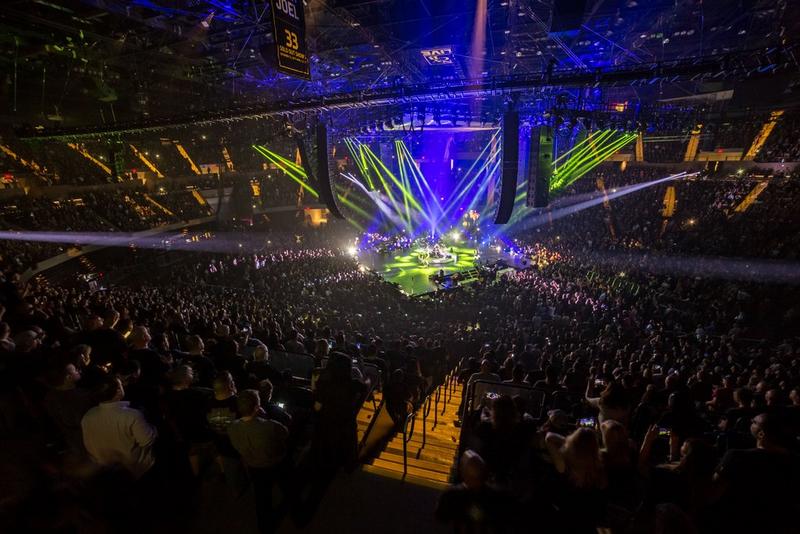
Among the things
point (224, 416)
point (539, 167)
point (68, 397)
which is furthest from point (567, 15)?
point (68, 397)

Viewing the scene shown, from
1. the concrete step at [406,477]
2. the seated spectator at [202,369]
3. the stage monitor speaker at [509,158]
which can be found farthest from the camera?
the stage monitor speaker at [509,158]

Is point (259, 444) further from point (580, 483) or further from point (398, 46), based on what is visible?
point (398, 46)

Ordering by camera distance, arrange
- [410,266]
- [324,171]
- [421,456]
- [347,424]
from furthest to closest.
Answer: [410,266] < [324,171] < [421,456] < [347,424]

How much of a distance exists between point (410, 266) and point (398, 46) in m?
13.0

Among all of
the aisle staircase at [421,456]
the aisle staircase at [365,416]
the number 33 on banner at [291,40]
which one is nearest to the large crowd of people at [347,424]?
the aisle staircase at [365,416]

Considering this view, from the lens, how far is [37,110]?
18.5m

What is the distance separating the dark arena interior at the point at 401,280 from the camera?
2488 millimetres

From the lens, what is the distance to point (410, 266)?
23.8 m

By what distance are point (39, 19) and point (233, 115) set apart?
6360 millimetres

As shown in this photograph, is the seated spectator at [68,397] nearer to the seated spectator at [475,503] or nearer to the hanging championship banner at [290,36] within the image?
the seated spectator at [475,503]

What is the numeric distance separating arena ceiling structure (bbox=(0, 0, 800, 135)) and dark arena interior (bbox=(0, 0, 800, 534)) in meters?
0.11

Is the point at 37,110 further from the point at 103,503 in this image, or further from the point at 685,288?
the point at 685,288

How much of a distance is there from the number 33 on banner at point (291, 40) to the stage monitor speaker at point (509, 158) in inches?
178

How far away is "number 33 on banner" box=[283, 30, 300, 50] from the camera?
7154 millimetres
